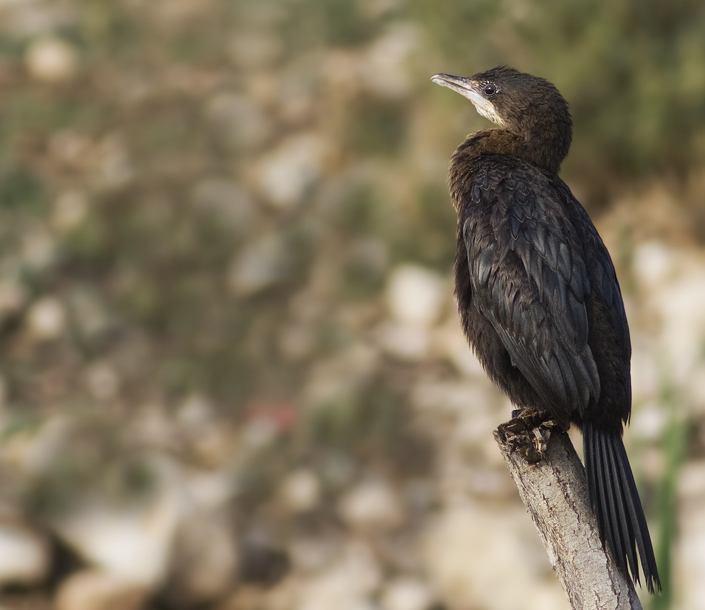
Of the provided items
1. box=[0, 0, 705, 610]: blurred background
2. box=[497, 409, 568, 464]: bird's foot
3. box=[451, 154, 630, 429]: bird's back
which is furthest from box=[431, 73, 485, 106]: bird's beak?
box=[0, 0, 705, 610]: blurred background

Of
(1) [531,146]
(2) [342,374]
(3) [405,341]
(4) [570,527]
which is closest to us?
(4) [570,527]

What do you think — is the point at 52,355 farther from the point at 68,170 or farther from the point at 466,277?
the point at 466,277

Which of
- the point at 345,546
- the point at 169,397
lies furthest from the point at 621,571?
the point at 169,397

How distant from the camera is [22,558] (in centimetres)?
604

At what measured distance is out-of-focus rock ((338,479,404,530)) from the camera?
6485 mm

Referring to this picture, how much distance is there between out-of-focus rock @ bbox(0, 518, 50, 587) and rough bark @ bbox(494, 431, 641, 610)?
11.4 feet

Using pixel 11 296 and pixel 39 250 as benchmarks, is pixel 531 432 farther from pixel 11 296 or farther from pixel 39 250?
pixel 39 250

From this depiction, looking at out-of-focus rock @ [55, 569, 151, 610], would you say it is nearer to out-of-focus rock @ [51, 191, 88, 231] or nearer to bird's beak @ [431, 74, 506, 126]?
out-of-focus rock @ [51, 191, 88, 231]

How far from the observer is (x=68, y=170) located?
836 cm

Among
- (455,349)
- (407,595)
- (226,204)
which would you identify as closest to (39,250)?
(226,204)

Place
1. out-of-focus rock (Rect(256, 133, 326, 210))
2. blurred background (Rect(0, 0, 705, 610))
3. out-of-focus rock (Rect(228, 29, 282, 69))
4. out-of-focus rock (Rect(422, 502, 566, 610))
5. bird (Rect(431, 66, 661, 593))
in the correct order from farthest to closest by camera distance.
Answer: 1. out-of-focus rock (Rect(228, 29, 282, 69))
2. out-of-focus rock (Rect(256, 133, 326, 210))
3. blurred background (Rect(0, 0, 705, 610))
4. out-of-focus rock (Rect(422, 502, 566, 610))
5. bird (Rect(431, 66, 661, 593))

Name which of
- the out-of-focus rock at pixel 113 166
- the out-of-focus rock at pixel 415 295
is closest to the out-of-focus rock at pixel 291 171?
the out-of-focus rock at pixel 113 166

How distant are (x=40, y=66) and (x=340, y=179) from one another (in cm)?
259

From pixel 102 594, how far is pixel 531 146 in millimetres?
3284
